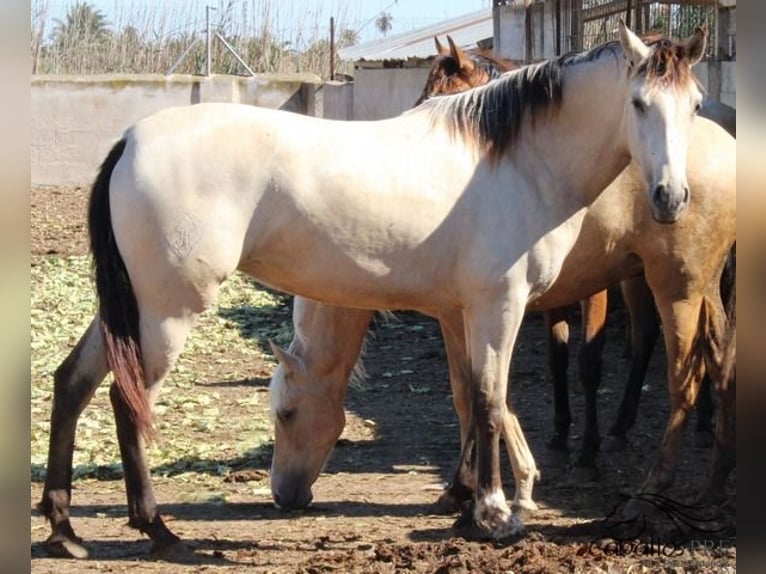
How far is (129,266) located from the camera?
4258 mm

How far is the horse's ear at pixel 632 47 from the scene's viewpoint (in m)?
4.43

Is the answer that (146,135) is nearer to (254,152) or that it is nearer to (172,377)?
(254,152)

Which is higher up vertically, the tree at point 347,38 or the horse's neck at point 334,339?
the tree at point 347,38

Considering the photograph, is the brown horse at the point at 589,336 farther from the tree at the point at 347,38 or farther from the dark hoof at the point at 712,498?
the tree at the point at 347,38

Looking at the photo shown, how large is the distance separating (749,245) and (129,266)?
327 centimetres

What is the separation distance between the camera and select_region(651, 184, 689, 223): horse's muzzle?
4203 millimetres

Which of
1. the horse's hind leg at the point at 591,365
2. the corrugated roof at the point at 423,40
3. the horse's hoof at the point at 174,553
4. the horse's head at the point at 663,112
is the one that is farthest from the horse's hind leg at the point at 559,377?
the corrugated roof at the point at 423,40

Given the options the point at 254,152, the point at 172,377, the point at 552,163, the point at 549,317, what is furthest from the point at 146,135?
the point at 172,377

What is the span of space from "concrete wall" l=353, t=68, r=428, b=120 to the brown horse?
10.3 meters

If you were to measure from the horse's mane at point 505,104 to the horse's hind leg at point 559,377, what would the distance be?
6.06ft

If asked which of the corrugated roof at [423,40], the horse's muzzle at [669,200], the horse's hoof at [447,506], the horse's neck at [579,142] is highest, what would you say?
the corrugated roof at [423,40]

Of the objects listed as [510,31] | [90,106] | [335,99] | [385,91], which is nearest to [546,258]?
[510,31]

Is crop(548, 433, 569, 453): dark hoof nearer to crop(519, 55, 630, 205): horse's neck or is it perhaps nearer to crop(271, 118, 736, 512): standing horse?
crop(271, 118, 736, 512): standing horse

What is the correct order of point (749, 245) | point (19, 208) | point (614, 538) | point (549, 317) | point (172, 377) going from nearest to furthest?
point (19, 208), point (749, 245), point (614, 538), point (549, 317), point (172, 377)
